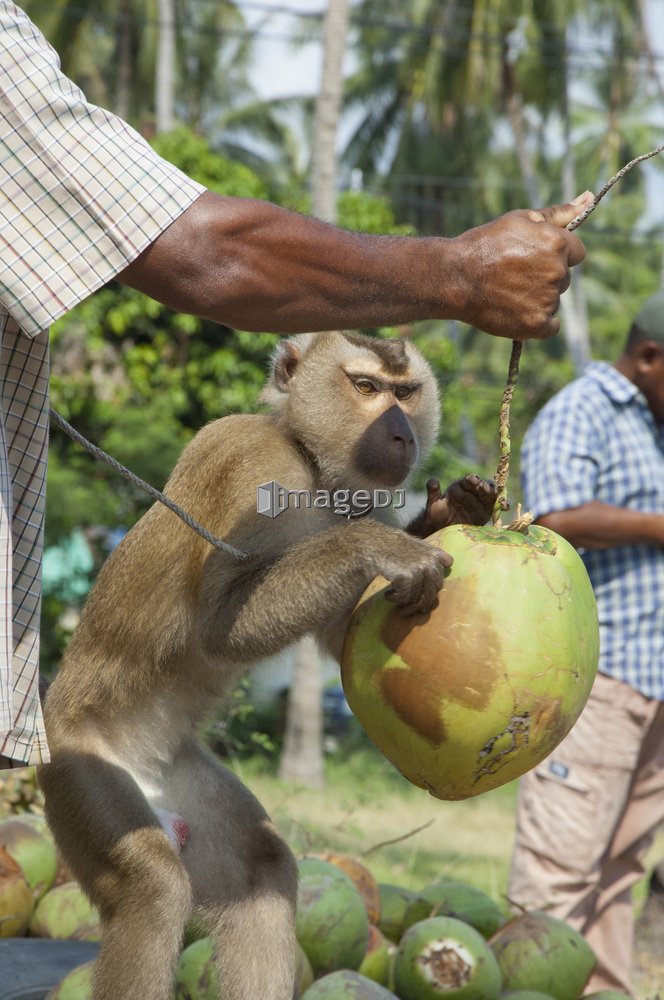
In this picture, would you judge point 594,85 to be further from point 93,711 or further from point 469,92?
point 93,711

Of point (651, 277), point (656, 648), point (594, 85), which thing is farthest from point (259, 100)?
point (656, 648)

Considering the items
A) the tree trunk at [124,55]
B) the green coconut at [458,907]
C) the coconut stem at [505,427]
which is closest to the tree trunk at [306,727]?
the green coconut at [458,907]

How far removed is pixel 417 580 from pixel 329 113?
785cm

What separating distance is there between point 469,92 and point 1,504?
1013 inches

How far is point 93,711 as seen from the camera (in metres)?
2.84

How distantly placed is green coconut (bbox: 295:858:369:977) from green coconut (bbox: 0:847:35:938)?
2.94 feet

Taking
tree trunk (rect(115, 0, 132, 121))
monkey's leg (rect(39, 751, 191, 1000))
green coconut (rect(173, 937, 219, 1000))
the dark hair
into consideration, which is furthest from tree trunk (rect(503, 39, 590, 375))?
monkey's leg (rect(39, 751, 191, 1000))

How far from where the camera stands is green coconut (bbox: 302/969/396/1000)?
256cm

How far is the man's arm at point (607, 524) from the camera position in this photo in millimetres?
4199

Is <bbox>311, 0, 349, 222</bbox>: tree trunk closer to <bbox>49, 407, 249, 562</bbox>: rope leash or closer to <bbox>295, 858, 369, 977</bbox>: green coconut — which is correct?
<bbox>295, 858, 369, 977</bbox>: green coconut

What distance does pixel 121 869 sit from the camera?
2525mm

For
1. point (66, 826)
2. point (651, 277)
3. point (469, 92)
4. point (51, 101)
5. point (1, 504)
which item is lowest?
point (66, 826)

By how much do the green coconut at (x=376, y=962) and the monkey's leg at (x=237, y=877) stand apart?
0.47 metres

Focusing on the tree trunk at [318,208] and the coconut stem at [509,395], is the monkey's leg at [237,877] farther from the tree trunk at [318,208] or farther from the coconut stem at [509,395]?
the tree trunk at [318,208]
